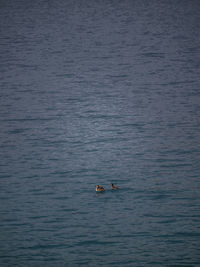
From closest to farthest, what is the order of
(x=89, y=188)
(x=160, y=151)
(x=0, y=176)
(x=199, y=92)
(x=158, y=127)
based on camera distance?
(x=89, y=188), (x=0, y=176), (x=160, y=151), (x=158, y=127), (x=199, y=92)

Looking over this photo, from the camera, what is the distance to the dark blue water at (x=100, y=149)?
52.4 ft

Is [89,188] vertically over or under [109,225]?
over

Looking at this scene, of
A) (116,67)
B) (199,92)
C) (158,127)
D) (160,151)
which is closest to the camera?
(160,151)

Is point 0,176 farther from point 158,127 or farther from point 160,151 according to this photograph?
point 158,127

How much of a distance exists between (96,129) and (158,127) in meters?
3.05

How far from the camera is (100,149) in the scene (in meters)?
23.7

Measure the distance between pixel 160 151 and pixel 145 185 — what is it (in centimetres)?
371

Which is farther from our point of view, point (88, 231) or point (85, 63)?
point (85, 63)

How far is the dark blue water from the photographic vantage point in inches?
629

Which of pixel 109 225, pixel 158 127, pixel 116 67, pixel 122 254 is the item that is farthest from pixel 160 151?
pixel 116 67

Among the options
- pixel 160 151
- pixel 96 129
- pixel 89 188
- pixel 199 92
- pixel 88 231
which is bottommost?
pixel 88 231

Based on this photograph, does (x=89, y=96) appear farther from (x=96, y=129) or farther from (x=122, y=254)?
(x=122, y=254)

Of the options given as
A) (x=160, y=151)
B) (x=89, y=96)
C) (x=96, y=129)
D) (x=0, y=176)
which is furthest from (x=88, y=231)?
(x=89, y=96)

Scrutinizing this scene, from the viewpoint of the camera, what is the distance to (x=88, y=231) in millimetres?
16562
